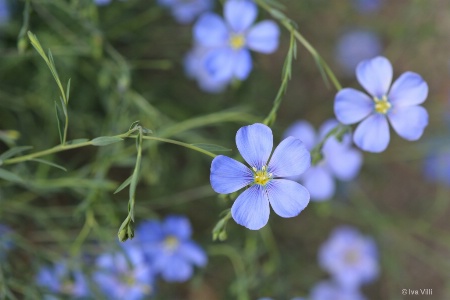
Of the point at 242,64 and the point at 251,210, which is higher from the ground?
the point at 242,64

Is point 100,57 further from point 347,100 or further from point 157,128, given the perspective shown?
point 347,100

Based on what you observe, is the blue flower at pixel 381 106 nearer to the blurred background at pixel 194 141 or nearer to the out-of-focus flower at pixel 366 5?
the blurred background at pixel 194 141

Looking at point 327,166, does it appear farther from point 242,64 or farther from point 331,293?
point 331,293

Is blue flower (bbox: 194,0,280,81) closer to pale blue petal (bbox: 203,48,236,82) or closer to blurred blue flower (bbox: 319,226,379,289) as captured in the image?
pale blue petal (bbox: 203,48,236,82)

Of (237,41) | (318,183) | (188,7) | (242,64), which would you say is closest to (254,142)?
(242,64)

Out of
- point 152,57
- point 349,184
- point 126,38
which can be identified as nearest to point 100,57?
point 126,38

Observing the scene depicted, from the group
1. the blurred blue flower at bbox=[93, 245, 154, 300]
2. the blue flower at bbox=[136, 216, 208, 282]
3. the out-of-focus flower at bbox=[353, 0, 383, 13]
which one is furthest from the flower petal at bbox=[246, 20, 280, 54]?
the out-of-focus flower at bbox=[353, 0, 383, 13]
